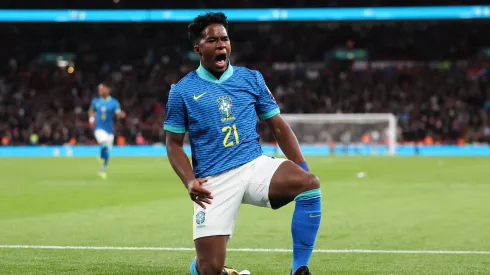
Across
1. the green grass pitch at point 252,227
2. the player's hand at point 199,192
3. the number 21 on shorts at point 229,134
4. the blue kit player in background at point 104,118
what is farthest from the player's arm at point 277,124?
the blue kit player in background at point 104,118

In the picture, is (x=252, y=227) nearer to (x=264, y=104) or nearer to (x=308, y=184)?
(x=264, y=104)

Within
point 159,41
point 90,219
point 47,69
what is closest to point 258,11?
point 159,41

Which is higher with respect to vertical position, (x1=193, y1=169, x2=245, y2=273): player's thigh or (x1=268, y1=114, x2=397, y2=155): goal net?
(x1=193, y1=169, x2=245, y2=273): player's thigh

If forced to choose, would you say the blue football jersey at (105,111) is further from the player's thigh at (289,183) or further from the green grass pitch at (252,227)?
the player's thigh at (289,183)

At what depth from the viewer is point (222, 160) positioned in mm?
6113

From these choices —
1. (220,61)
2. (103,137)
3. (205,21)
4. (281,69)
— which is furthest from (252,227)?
(281,69)

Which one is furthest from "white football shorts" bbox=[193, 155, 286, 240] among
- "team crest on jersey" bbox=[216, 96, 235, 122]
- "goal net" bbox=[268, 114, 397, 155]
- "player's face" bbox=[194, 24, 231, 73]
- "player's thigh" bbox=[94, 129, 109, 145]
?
"goal net" bbox=[268, 114, 397, 155]

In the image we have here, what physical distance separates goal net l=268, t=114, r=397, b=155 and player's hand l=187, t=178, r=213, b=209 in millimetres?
33635

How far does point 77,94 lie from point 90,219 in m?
34.7

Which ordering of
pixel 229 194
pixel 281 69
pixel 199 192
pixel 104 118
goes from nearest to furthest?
pixel 199 192 → pixel 229 194 → pixel 104 118 → pixel 281 69

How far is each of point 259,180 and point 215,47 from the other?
1.02 meters

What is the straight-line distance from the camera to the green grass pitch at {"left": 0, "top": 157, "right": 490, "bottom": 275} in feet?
25.0

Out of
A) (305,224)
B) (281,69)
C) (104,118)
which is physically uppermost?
(305,224)

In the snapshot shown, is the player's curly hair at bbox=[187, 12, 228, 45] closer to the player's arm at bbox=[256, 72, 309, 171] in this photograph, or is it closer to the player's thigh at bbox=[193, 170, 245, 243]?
the player's arm at bbox=[256, 72, 309, 171]
